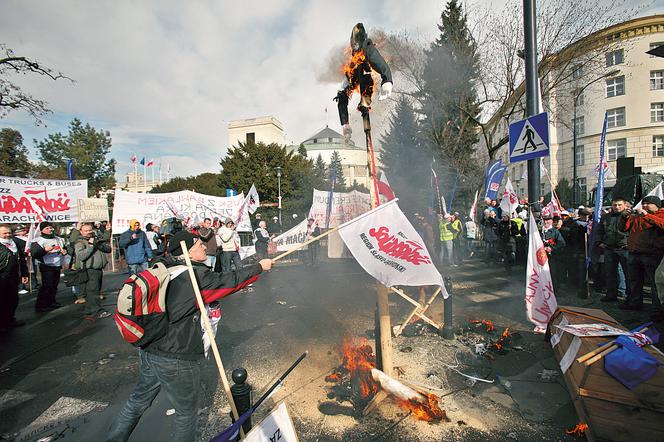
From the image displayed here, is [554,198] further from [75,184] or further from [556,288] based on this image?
[75,184]

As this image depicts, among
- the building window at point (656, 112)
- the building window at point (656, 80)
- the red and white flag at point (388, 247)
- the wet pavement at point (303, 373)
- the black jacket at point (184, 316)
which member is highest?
the building window at point (656, 80)

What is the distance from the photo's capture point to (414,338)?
17.5 feet

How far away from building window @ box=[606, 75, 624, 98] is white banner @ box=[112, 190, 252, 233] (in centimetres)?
4026

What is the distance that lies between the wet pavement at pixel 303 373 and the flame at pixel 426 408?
87 millimetres

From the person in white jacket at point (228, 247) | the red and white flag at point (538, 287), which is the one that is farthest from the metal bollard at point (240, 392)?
the person in white jacket at point (228, 247)

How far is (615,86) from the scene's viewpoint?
34.3 meters

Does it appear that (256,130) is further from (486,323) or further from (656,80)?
(486,323)

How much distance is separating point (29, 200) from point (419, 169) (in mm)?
28780

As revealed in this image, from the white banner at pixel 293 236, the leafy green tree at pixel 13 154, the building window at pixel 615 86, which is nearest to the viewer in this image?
the white banner at pixel 293 236

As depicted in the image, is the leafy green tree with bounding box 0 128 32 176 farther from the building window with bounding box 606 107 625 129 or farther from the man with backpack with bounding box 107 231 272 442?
the building window with bounding box 606 107 625 129

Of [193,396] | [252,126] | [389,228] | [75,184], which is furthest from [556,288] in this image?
[252,126]

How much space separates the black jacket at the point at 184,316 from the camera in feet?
8.48

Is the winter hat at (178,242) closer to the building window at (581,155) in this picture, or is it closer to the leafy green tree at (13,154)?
the leafy green tree at (13,154)

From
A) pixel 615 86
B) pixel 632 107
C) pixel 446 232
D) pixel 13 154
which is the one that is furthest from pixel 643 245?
pixel 615 86
